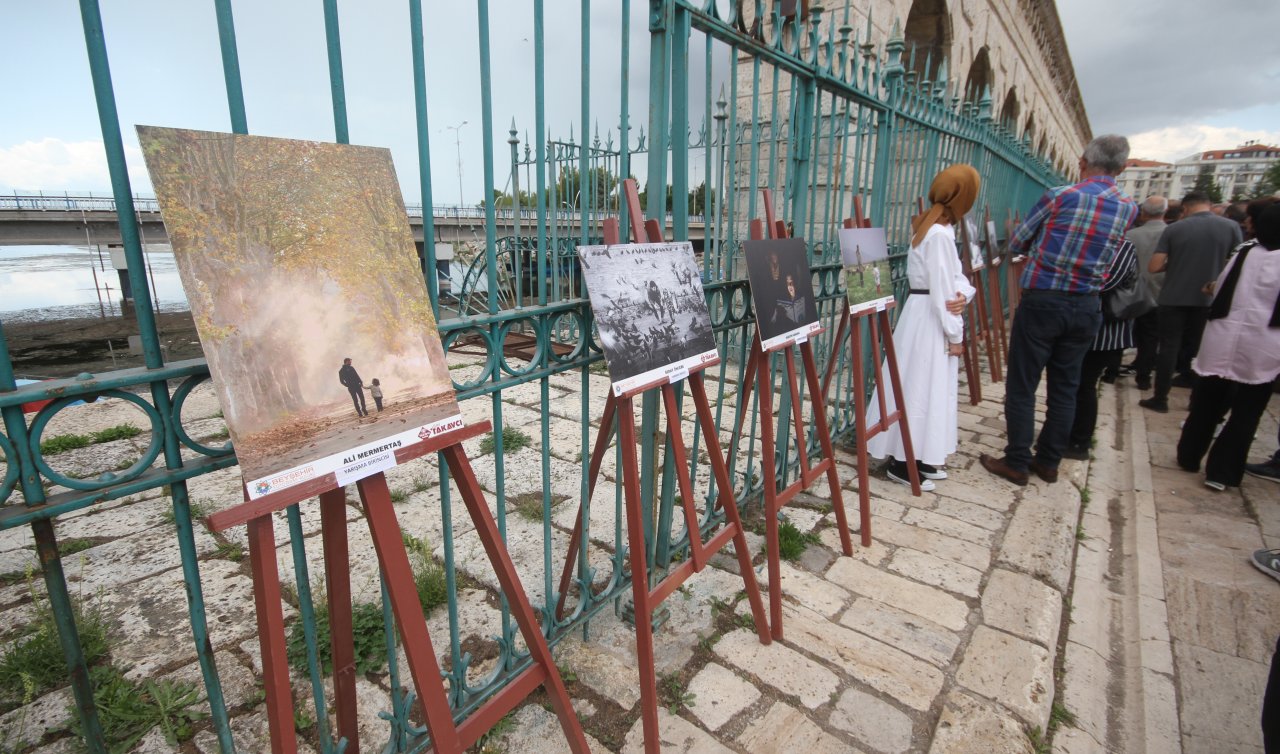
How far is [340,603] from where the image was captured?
1292mm

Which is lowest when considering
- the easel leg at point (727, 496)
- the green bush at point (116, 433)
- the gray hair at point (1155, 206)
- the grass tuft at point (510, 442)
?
the grass tuft at point (510, 442)

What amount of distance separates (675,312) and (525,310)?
1.63 ft

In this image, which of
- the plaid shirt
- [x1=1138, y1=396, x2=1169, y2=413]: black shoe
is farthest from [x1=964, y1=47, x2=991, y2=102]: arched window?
the plaid shirt

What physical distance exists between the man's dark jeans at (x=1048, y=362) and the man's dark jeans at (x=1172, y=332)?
264cm

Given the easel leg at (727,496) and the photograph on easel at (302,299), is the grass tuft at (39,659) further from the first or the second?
the easel leg at (727,496)

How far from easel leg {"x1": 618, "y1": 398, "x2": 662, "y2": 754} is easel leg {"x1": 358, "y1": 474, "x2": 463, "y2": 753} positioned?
62 centimetres

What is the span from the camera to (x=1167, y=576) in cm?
304

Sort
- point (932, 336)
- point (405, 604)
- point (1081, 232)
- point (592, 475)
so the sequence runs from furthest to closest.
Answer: point (932, 336) < point (1081, 232) < point (592, 475) < point (405, 604)

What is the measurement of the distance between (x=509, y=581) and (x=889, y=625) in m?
1.81

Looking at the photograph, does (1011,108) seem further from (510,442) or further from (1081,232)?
(510,442)

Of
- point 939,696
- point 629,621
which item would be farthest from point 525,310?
point 939,696

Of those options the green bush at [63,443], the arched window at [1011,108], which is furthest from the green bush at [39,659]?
the arched window at [1011,108]

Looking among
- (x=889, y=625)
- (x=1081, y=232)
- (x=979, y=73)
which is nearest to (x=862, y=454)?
(x=889, y=625)

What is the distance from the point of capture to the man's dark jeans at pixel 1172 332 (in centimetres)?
532
